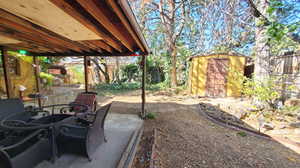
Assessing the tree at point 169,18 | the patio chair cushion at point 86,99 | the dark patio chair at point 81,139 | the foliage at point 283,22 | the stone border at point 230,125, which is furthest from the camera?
the tree at point 169,18

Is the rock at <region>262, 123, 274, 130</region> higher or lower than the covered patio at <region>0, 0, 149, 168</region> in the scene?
lower

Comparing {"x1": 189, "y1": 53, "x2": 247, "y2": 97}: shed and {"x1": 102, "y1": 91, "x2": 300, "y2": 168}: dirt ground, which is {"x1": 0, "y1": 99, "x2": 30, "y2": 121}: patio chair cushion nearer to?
{"x1": 102, "y1": 91, "x2": 300, "y2": 168}: dirt ground

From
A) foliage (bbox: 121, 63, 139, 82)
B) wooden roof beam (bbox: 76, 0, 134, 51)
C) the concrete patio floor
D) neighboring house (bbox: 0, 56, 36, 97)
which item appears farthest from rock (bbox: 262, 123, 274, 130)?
foliage (bbox: 121, 63, 139, 82)

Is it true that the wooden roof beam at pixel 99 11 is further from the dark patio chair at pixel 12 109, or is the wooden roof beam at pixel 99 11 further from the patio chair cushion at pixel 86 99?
the patio chair cushion at pixel 86 99

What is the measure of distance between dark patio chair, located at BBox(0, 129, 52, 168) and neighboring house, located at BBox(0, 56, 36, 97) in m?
5.60

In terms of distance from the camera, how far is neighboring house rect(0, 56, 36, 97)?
18.6 feet

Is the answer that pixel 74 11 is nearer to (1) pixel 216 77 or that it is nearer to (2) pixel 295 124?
(2) pixel 295 124

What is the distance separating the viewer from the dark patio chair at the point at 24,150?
1.29 m

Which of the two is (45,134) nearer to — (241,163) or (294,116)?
(241,163)

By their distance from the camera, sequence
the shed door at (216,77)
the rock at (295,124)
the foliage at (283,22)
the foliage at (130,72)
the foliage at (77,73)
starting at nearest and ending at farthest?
the foliage at (283,22)
the rock at (295,124)
the shed door at (216,77)
the foliage at (130,72)
the foliage at (77,73)

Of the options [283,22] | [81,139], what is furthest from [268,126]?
[81,139]

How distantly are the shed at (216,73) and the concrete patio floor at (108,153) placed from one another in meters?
5.71

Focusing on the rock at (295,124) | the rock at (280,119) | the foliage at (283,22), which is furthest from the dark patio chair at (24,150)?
the rock at (280,119)

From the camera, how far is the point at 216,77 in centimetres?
718
